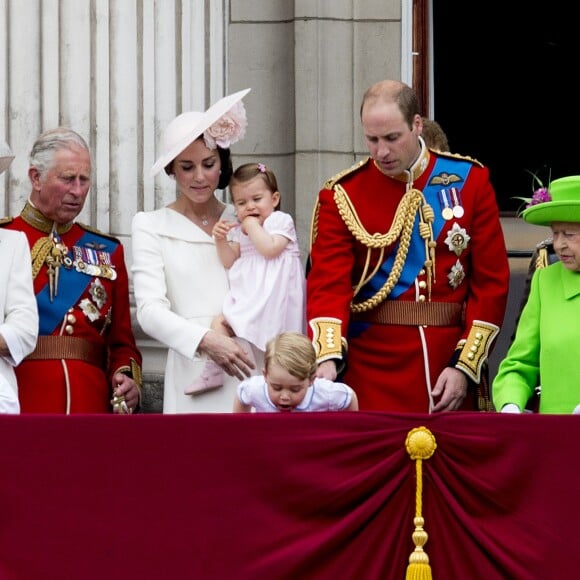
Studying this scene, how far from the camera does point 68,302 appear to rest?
7293mm

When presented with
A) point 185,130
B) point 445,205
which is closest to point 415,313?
point 445,205

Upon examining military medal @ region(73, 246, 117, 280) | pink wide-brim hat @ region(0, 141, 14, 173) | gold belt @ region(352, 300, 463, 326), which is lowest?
gold belt @ region(352, 300, 463, 326)

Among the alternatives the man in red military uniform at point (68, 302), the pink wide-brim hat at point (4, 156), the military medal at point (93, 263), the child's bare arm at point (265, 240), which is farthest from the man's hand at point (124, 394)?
the pink wide-brim hat at point (4, 156)

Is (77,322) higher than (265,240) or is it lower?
lower

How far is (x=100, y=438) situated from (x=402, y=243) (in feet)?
4.52

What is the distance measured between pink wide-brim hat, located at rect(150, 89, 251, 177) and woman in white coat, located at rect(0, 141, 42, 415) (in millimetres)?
570

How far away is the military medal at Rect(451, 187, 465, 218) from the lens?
7.09m

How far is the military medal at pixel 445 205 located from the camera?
710 centimetres

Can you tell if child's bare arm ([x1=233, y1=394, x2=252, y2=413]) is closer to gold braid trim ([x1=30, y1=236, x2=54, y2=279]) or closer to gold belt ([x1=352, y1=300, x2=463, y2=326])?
gold belt ([x1=352, y1=300, x2=463, y2=326])

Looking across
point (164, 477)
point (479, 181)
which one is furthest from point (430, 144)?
point (164, 477)

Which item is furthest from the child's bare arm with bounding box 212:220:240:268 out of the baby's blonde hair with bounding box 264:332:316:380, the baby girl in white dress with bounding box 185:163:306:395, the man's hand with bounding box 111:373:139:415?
the baby's blonde hair with bounding box 264:332:316:380

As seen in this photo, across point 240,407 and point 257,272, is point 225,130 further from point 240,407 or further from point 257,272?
point 240,407

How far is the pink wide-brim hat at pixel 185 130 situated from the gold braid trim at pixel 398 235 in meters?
0.54

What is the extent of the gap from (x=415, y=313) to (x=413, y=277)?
4.5 inches
